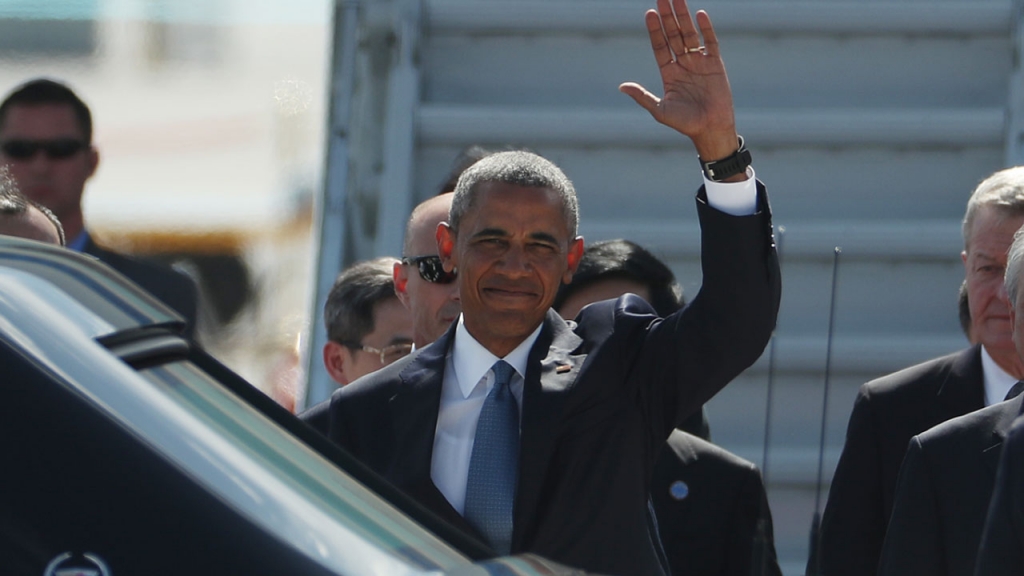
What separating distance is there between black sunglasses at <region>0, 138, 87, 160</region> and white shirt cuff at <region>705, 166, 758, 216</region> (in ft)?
8.49

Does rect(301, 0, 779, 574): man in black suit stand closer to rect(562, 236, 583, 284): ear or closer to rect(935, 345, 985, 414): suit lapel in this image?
rect(562, 236, 583, 284): ear

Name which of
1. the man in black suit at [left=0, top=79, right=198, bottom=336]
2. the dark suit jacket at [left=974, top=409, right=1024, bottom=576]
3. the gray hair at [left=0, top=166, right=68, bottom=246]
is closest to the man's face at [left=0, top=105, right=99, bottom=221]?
the man in black suit at [left=0, top=79, right=198, bottom=336]

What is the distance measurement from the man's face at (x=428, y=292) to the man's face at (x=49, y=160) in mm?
1344

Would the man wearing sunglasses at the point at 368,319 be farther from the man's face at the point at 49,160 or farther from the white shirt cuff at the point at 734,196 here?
the white shirt cuff at the point at 734,196

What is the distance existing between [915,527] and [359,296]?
1692 mm

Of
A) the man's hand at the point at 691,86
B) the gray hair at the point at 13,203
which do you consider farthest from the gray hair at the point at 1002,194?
the gray hair at the point at 13,203

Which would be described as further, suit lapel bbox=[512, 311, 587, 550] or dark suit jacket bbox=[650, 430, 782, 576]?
dark suit jacket bbox=[650, 430, 782, 576]

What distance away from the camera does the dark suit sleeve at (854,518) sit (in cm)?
329

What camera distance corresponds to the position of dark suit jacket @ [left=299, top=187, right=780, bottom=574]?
8.04 feet

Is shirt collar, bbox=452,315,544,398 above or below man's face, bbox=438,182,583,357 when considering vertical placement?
below

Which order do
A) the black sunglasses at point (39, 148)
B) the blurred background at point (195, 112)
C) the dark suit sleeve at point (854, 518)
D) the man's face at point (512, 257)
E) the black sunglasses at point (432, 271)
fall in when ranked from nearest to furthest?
the man's face at point (512, 257) < the dark suit sleeve at point (854, 518) < the black sunglasses at point (432, 271) < the black sunglasses at point (39, 148) < the blurred background at point (195, 112)

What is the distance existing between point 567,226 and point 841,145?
2102mm

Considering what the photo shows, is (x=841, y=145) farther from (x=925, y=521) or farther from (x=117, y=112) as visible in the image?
(x=117, y=112)

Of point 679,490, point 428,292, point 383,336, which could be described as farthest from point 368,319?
point 679,490
